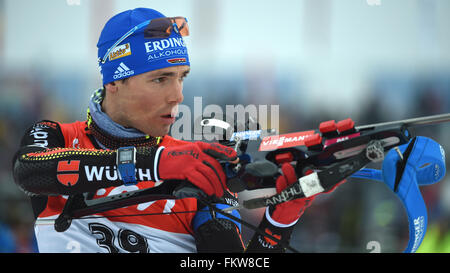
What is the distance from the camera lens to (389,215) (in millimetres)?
3246

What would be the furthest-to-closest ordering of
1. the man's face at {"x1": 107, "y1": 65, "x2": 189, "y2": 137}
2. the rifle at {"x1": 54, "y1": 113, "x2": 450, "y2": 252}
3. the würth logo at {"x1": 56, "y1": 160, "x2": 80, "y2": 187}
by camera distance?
the man's face at {"x1": 107, "y1": 65, "x2": 189, "y2": 137} < the würth logo at {"x1": 56, "y1": 160, "x2": 80, "y2": 187} < the rifle at {"x1": 54, "y1": 113, "x2": 450, "y2": 252}

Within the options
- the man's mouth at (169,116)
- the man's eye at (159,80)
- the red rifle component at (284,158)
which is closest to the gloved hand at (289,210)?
the red rifle component at (284,158)

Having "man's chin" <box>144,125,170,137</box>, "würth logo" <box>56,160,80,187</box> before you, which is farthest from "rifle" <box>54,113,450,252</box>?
"man's chin" <box>144,125,170,137</box>

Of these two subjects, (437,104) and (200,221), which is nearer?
(200,221)

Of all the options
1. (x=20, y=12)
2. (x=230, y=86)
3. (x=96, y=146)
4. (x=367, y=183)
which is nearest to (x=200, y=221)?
(x=96, y=146)

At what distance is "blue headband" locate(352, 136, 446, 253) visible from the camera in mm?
1076

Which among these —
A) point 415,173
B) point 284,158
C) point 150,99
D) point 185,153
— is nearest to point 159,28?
point 150,99

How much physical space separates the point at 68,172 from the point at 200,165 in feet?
1.15

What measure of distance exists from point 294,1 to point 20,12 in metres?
2.27

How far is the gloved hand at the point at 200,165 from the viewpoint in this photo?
1040 mm

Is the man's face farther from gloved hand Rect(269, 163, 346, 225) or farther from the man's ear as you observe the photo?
gloved hand Rect(269, 163, 346, 225)

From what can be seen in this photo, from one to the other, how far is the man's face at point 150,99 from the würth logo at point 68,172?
36 cm

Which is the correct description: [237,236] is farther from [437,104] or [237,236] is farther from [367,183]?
[437,104]

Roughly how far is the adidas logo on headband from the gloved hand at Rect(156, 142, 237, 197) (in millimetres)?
470
